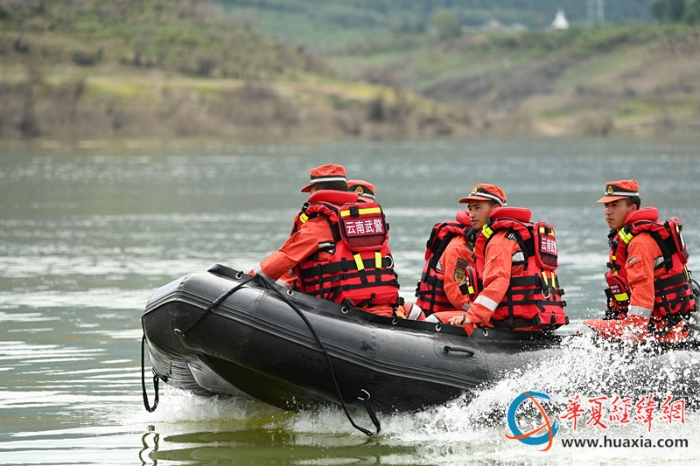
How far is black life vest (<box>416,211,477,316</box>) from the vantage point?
26.5ft

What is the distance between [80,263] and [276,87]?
63652mm

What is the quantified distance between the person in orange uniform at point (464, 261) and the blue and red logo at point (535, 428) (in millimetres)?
559

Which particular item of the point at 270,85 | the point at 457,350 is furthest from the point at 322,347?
the point at 270,85

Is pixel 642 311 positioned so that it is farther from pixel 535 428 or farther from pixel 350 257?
pixel 350 257

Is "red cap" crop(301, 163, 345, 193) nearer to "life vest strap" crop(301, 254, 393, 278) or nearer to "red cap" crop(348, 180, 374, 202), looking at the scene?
"life vest strap" crop(301, 254, 393, 278)

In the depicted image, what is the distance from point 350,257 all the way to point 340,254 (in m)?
0.07

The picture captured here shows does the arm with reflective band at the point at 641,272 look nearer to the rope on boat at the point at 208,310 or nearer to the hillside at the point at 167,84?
the rope on boat at the point at 208,310

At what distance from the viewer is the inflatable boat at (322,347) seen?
7.34 metres

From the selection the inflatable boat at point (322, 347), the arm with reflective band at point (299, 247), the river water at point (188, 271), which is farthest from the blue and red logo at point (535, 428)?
the arm with reflective band at point (299, 247)

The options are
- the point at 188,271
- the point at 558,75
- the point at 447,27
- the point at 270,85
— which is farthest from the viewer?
the point at 447,27

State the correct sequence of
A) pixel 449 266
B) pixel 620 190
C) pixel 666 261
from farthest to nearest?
pixel 449 266
pixel 620 190
pixel 666 261

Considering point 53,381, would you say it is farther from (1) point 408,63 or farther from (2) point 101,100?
(1) point 408,63

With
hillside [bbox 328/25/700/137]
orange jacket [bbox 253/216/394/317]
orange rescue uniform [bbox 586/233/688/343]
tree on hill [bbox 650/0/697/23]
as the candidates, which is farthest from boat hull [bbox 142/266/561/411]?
tree on hill [bbox 650/0/697/23]

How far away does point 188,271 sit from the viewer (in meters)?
15.1
